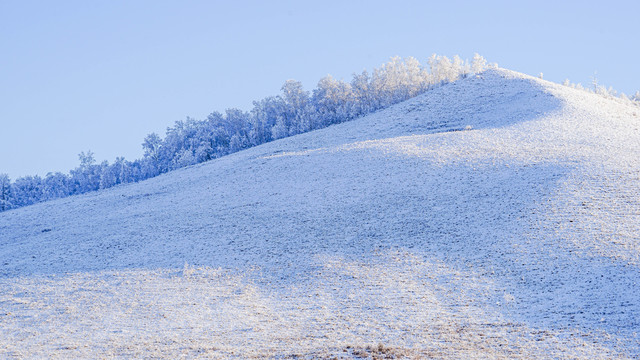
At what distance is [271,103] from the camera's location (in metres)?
107

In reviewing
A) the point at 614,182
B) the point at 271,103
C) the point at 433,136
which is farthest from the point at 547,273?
the point at 271,103

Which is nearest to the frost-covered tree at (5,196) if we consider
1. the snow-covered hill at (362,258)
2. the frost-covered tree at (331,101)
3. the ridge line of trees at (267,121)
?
the ridge line of trees at (267,121)

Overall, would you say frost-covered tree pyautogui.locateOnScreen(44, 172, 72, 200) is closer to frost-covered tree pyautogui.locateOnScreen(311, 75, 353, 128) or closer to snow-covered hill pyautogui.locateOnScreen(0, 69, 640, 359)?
frost-covered tree pyautogui.locateOnScreen(311, 75, 353, 128)

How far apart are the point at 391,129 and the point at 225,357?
158 ft

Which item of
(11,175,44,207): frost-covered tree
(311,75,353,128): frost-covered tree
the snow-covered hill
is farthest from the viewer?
(11,175,44,207): frost-covered tree

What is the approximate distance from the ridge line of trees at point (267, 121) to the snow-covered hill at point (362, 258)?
45650 millimetres

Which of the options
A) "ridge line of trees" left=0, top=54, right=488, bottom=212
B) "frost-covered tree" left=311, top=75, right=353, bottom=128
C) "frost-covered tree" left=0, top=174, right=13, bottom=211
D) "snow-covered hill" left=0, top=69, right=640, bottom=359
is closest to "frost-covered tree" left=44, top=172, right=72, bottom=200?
"ridge line of trees" left=0, top=54, right=488, bottom=212

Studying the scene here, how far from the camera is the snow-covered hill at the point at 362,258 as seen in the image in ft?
54.2

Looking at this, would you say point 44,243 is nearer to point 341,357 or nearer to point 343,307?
point 343,307

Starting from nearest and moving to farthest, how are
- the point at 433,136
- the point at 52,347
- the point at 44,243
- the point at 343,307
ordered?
the point at 52,347 < the point at 343,307 < the point at 44,243 < the point at 433,136

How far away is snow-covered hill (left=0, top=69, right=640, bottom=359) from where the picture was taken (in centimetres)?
1652

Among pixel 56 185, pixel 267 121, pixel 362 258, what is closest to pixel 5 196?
pixel 56 185

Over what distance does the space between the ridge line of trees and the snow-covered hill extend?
150ft

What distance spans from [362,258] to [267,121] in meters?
81.2
